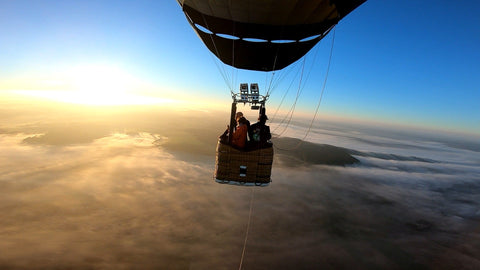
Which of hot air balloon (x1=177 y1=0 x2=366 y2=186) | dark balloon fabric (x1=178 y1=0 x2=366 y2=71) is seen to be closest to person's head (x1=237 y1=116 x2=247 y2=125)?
hot air balloon (x1=177 y1=0 x2=366 y2=186)

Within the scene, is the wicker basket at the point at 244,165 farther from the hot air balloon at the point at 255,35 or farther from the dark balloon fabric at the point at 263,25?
the dark balloon fabric at the point at 263,25

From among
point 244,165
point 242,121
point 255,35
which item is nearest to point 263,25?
point 255,35

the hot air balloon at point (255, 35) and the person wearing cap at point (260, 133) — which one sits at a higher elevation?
the hot air balloon at point (255, 35)

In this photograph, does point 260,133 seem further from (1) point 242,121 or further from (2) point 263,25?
(2) point 263,25

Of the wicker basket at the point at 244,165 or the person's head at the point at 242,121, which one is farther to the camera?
the person's head at the point at 242,121

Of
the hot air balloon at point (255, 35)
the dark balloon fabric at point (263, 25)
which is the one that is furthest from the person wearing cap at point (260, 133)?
the dark balloon fabric at point (263, 25)

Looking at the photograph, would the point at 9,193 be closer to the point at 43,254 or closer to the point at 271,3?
the point at 43,254

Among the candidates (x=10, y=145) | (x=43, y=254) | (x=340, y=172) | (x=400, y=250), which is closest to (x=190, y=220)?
(x=43, y=254)
